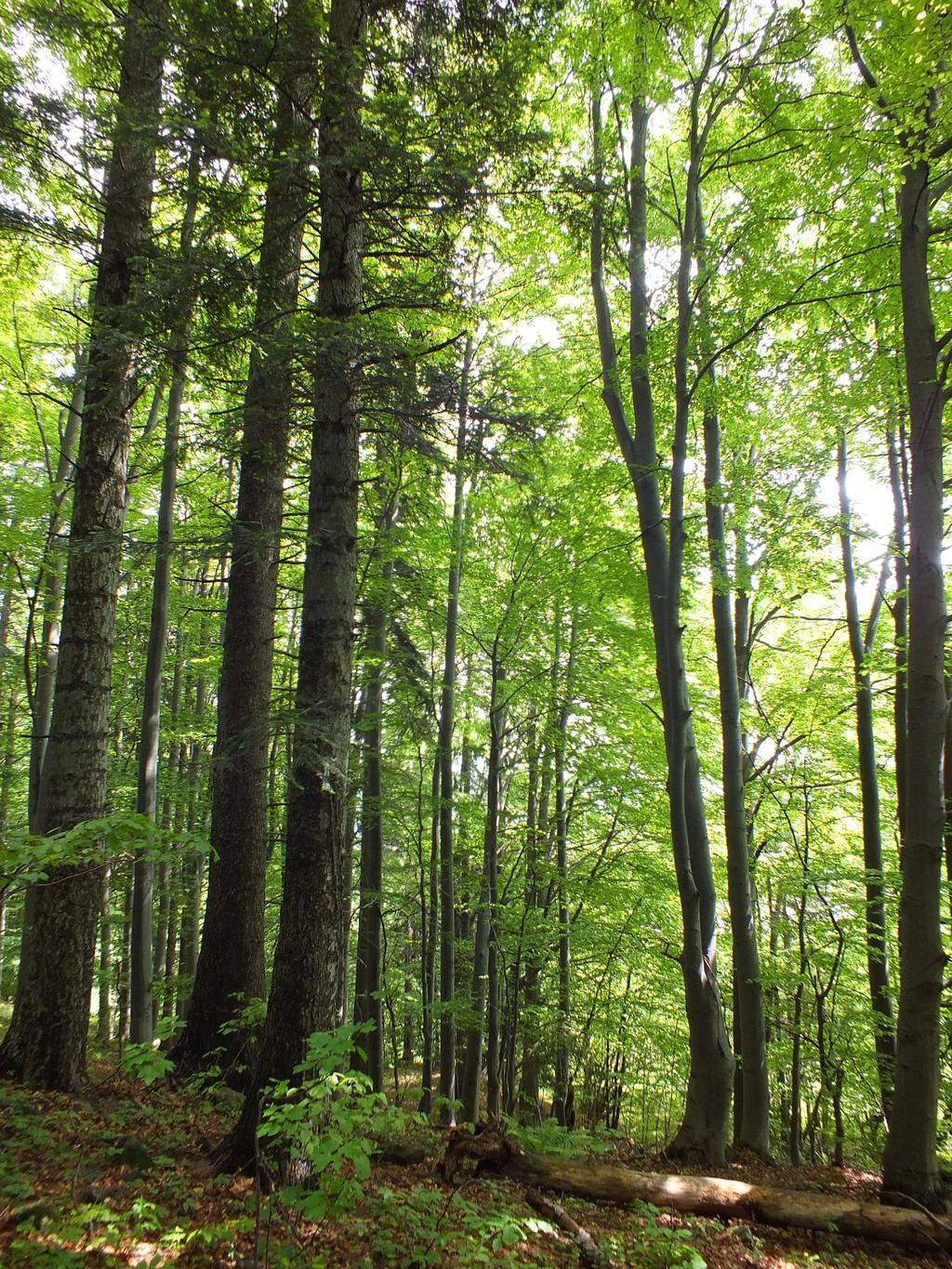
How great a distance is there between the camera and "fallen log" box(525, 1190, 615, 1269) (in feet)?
12.9

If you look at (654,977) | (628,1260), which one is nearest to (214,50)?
(628,1260)

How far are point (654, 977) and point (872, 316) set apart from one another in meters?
12.4

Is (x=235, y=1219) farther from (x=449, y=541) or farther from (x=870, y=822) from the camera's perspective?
(x=870, y=822)

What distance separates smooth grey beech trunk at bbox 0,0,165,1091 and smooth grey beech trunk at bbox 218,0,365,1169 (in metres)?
1.39

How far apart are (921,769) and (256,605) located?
6.46 m

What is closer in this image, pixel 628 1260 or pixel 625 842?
pixel 628 1260

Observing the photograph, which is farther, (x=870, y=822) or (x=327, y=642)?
(x=870, y=822)

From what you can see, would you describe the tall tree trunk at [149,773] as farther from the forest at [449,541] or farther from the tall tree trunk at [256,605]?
the tall tree trunk at [256,605]

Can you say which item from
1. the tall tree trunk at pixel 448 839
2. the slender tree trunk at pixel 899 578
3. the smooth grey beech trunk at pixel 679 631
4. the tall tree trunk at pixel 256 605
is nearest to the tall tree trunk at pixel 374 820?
the tall tree trunk at pixel 448 839

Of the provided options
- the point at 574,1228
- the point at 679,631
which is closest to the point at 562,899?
the point at 679,631

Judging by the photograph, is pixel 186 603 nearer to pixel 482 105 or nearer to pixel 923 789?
pixel 482 105

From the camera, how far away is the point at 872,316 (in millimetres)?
8305

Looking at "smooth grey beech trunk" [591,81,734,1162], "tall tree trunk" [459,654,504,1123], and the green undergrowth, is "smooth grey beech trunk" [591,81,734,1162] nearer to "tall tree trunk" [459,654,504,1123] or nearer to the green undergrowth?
the green undergrowth

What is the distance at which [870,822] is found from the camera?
10.1m
